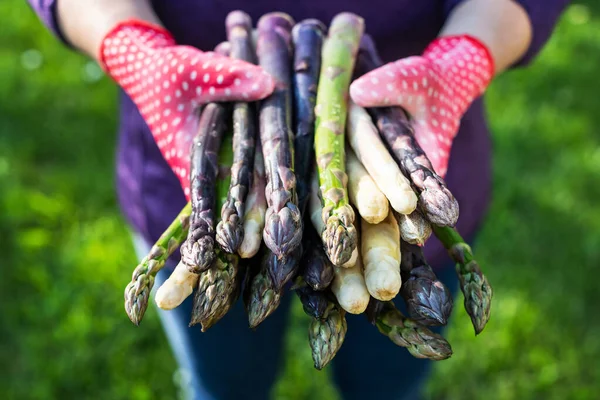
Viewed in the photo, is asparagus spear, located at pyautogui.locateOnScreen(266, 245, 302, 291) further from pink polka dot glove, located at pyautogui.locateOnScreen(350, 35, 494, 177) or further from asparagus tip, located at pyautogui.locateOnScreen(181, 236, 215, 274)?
pink polka dot glove, located at pyautogui.locateOnScreen(350, 35, 494, 177)

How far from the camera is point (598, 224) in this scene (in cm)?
330

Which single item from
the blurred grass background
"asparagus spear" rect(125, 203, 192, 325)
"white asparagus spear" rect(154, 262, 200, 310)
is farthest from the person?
the blurred grass background

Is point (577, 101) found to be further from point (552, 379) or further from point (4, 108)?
point (4, 108)

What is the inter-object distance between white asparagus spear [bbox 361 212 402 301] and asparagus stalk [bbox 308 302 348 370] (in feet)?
0.37

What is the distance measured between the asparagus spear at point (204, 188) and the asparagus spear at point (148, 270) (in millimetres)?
63

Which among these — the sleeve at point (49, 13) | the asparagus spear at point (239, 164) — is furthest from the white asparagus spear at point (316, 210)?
the sleeve at point (49, 13)

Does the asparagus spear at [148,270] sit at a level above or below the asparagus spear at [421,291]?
above

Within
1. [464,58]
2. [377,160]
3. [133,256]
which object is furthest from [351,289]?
[133,256]

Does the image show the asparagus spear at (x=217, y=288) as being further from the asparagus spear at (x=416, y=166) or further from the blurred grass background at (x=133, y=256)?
the blurred grass background at (x=133, y=256)

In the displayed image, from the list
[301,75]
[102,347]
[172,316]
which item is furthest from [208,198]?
[102,347]

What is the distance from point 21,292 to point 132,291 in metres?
2.03

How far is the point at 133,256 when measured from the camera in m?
3.13

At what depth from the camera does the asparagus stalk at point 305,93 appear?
4.02 ft

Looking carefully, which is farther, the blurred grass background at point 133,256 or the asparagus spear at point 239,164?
the blurred grass background at point 133,256
